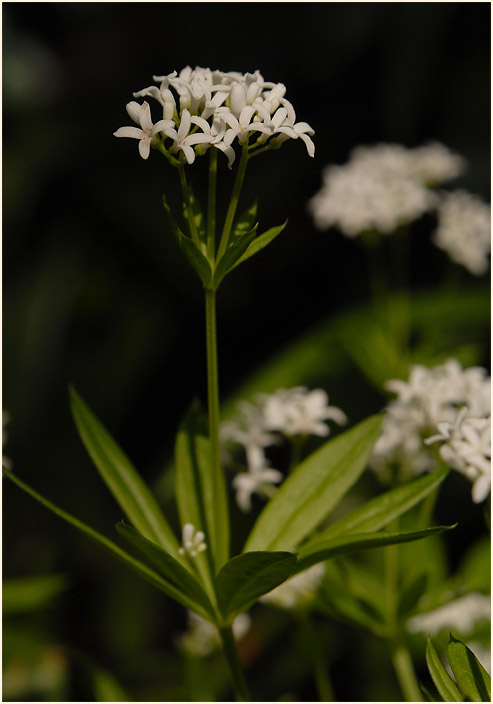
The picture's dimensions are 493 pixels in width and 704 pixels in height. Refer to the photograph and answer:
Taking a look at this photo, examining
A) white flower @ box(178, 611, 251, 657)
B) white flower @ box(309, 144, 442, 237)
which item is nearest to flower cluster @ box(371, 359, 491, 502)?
white flower @ box(178, 611, 251, 657)

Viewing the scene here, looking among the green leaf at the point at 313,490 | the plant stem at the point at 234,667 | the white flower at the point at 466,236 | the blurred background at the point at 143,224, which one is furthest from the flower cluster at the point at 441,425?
the blurred background at the point at 143,224

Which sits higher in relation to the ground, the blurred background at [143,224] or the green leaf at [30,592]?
the blurred background at [143,224]

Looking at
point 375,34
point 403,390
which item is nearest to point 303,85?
point 375,34

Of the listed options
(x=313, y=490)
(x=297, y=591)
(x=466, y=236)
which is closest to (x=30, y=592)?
(x=297, y=591)

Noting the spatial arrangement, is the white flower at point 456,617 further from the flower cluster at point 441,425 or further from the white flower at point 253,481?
the white flower at point 253,481

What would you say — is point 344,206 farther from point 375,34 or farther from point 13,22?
point 13,22
